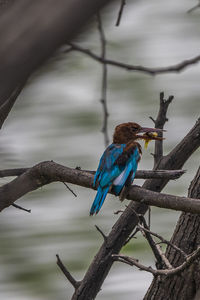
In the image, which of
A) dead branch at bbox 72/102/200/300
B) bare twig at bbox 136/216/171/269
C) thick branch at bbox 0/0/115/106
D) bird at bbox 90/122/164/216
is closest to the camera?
thick branch at bbox 0/0/115/106

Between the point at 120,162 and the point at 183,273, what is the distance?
1.79 ft

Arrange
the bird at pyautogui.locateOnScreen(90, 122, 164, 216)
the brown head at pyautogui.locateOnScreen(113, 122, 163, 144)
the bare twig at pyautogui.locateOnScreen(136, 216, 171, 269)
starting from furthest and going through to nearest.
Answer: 1. the brown head at pyautogui.locateOnScreen(113, 122, 163, 144)
2. the bird at pyautogui.locateOnScreen(90, 122, 164, 216)
3. the bare twig at pyautogui.locateOnScreen(136, 216, 171, 269)

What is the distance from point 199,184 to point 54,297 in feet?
10.1

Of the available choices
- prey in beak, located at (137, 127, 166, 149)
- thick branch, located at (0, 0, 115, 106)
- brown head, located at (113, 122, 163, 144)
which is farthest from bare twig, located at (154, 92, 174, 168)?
thick branch, located at (0, 0, 115, 106)

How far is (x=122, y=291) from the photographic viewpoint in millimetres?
5922

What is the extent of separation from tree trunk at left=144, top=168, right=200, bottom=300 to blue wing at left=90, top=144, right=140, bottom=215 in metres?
0.29

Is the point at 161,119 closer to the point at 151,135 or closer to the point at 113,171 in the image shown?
the point at 151,135

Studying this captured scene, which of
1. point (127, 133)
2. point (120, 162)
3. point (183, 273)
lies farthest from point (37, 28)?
point (127, 133)

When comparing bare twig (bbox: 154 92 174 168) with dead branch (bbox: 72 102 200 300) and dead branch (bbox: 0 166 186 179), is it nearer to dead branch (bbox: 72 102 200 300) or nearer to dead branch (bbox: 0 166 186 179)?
dead branch (bbox: 72 102 200 300)

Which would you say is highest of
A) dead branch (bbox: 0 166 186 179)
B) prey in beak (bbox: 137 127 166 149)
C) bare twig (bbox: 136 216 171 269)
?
prey in beak (bbox: 137 127 166 149)

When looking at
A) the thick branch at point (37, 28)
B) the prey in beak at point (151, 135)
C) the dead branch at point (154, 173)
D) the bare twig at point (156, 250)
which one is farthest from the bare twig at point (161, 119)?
the thick branch at point (37, 28)

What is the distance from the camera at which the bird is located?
2627 millimetres

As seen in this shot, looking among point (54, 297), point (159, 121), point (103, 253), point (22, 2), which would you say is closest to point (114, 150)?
point (159, 121)

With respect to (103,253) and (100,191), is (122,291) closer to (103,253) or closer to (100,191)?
(103,253)
